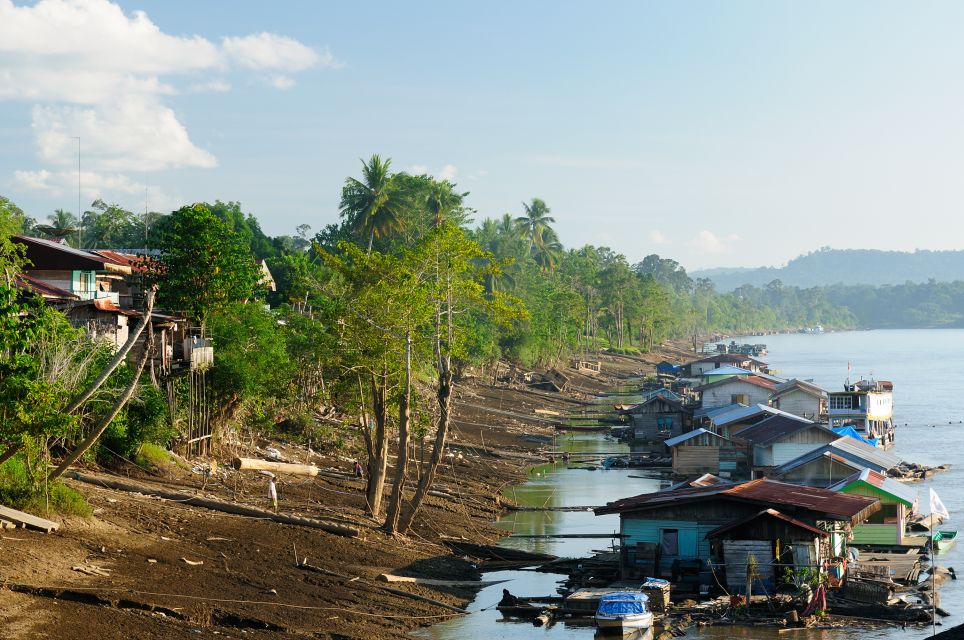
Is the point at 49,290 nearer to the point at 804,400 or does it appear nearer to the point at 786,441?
the point at 786,441

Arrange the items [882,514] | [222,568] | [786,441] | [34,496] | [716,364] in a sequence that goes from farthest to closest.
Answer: [716,364] → [786,441] → [882,514] → [222,568] → [34,496]

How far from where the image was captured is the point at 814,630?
2856 cm

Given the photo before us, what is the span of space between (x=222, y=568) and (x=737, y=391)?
199ft

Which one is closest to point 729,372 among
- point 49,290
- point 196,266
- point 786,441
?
point 786,441

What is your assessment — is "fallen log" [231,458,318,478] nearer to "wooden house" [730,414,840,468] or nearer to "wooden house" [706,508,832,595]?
"wooden house" [706,508,832,595]

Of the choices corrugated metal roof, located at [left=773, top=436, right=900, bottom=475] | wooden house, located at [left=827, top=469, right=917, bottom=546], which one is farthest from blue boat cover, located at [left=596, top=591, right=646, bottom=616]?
corrugated metal roof, located at [left=773, top=436, right=900, bottom=475]

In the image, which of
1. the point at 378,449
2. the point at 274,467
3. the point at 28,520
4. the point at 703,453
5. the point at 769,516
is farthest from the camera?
the point at 703,453

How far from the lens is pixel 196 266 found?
46.6 meters

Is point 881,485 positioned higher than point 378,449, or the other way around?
point 378,449

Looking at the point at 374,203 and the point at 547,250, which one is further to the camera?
the point at 547,250

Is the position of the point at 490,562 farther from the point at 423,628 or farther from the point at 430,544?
the point at 423,628

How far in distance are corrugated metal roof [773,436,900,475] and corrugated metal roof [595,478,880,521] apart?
36.7ft

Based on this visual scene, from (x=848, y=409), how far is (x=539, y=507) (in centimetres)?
3545

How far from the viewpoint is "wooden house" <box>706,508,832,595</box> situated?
31234mm
